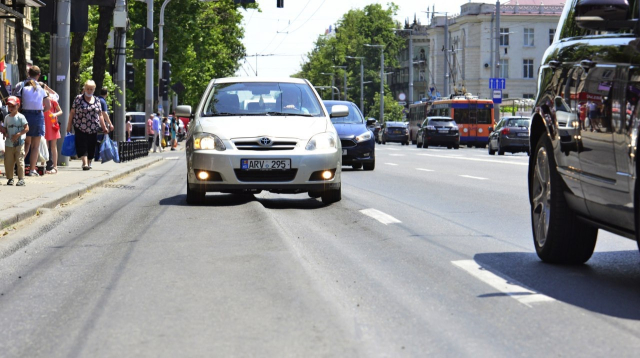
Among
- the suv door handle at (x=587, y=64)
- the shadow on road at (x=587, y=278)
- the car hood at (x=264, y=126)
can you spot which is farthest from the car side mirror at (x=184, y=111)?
the suv door handle at (x=587, y=64)

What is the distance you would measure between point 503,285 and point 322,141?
23.4 ft

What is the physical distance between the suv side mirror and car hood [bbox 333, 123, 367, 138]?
59.5 feet

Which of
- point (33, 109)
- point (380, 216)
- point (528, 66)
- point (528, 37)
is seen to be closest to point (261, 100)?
point (380, 216)

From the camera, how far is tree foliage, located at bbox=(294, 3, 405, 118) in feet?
437

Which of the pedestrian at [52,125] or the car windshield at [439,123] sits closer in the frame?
the pedestrian at [52,125]

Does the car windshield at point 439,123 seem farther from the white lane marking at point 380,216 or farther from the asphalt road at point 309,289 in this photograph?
the asphalt road at point 309,289

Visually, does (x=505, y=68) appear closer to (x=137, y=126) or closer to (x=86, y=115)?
(x=137, y=126)

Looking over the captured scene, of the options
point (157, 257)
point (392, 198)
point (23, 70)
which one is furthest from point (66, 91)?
point (157, 257)

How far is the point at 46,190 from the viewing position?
16203 mm

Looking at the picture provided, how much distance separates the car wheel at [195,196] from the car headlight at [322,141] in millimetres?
1404

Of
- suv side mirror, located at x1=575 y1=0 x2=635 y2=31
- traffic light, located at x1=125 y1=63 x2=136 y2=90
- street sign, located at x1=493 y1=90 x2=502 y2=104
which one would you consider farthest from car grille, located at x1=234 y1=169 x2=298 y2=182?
street sign, located at x1=493 y1=90 x2=502 y2=104

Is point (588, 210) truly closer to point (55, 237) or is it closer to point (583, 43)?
point (583, 43)

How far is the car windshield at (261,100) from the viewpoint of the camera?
581 inches

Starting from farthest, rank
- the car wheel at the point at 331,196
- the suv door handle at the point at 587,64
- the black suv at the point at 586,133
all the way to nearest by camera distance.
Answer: the car wheel at the point at 331,196 < the suv door handle at the point at 587,64 < the black suv at the point at 586,133
